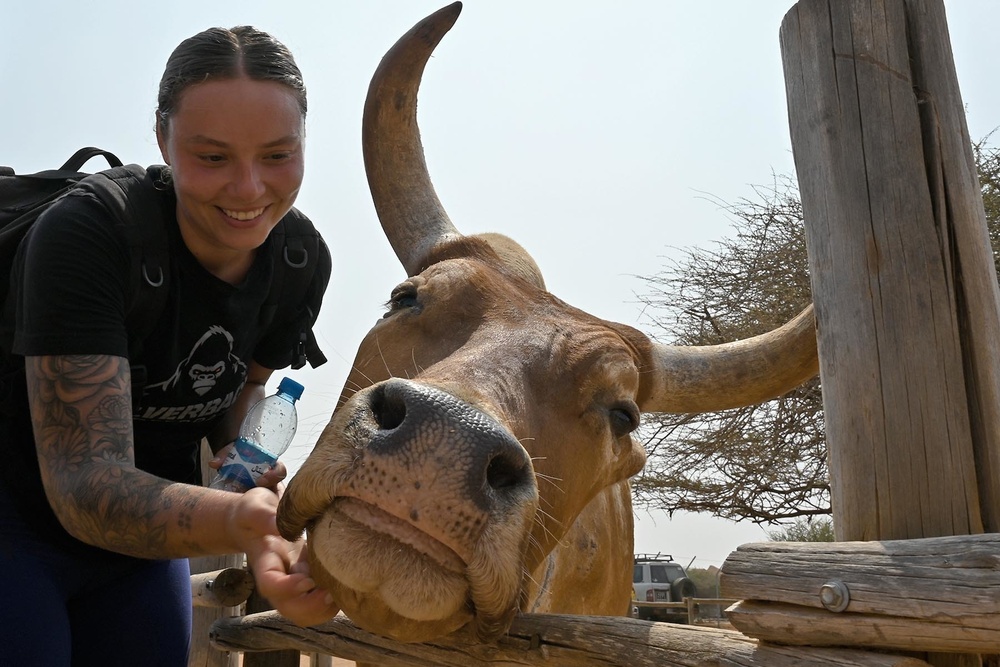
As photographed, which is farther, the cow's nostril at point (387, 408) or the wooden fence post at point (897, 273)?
the wooden fence post at point (897, 273)

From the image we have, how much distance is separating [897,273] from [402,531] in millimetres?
1411

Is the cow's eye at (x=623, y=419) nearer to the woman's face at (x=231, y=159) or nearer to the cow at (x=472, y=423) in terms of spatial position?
the cow at (x=472, y=423)

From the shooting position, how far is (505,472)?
2225 millimetres

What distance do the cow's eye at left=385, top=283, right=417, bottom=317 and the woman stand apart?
0.27 meters

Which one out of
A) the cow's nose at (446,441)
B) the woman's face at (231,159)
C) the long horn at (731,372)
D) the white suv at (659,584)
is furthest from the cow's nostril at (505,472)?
the white suv at (659,584)

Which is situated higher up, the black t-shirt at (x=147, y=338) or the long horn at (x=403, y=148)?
the long horn at (x=403, y=148)

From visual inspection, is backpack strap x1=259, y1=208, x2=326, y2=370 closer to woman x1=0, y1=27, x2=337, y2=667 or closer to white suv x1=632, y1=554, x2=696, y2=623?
woman x1=0, y1=27, x2=337, y2=667

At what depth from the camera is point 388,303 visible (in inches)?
131

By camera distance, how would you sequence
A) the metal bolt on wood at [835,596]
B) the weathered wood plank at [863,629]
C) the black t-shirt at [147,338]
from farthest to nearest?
1. the black t-shirt at [147,338]
2. the metal bolt on wood at [835,596]
3. the weathered wood plank at [863,629]

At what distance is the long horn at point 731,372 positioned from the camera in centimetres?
361

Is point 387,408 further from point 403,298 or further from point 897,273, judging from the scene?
point 897,273

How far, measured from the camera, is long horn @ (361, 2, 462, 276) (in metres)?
3.77

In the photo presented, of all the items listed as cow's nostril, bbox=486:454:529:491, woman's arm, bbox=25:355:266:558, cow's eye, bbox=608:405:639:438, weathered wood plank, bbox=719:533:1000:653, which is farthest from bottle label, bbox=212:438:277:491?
weathered wood plank, bbox=719:533:1000:653

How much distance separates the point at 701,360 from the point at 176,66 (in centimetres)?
222
